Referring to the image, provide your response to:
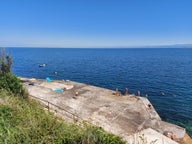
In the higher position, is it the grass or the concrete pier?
the grass

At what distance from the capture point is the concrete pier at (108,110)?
1345 cm

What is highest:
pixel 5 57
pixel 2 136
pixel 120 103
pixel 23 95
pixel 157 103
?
pixel 5 57

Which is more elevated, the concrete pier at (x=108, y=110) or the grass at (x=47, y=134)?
the grass at (x=47, y=134)

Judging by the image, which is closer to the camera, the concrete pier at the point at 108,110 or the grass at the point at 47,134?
the grass at the point at 47,134

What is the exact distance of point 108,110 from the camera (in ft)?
54.9

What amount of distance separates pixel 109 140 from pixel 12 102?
6769 millimetres

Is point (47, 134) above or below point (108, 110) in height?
above

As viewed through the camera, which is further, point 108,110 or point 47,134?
point 108,110

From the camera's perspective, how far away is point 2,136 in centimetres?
586

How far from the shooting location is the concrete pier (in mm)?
13445

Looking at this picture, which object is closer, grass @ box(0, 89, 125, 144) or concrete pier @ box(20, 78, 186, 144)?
grass @ box(0, 89, 125, 144)

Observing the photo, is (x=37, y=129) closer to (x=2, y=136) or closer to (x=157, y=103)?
(x=2, y=136)

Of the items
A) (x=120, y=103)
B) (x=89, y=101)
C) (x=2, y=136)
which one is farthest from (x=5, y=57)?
(x=2, y=136)

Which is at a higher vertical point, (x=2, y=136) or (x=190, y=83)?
(x=2, y=136)
